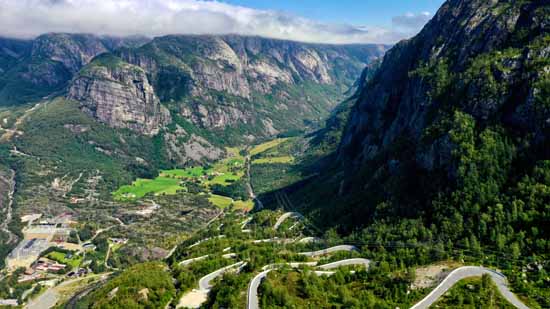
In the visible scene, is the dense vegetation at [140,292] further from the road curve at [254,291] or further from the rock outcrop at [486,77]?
the rock outcrop at [486,77]

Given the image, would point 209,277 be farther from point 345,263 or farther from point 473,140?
point 473,140

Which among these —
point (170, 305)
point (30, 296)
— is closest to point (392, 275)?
point (170, 305)

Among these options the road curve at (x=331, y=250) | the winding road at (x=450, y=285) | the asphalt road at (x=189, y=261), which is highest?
the winding road at (x=450, y=285)

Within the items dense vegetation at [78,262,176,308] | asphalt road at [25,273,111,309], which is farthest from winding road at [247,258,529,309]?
asphalt road at [25,273,111,309]

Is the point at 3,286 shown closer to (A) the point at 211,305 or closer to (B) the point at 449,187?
(A) the point at 211,305

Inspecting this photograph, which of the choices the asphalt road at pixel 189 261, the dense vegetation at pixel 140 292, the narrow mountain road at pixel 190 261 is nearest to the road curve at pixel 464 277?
the dense vegetation at pixel 140 292

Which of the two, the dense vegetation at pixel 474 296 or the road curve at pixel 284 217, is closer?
the dense vegetation at pixel 474 296
